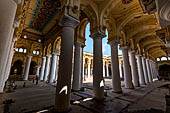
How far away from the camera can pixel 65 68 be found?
2.94 metres

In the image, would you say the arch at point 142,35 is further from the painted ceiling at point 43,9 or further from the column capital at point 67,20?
the painted ceiling at point 43,9

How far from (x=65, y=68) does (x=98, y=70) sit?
6.55 feet

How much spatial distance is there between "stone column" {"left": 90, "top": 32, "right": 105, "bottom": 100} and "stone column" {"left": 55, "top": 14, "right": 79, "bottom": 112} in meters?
1.70

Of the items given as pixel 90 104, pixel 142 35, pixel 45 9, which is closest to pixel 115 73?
pixel 90 104

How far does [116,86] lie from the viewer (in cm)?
543

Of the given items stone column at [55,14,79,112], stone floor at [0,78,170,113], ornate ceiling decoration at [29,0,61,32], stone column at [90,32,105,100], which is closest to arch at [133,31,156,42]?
stone floor at [0,78,170,113]

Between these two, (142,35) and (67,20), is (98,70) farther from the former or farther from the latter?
(142,35)

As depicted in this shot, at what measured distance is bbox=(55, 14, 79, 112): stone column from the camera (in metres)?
2.68

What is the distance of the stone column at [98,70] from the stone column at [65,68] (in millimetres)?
1701

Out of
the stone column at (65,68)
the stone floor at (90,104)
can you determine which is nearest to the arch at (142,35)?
the stone floor at (90,104)

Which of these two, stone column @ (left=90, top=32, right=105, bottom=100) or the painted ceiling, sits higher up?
the painted ceiling

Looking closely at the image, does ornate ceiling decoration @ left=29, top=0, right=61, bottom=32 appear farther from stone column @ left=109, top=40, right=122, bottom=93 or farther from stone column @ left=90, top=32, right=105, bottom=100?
stone column @ left=109, top=40, right=122, bottom=93

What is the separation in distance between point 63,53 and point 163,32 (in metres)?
6.23

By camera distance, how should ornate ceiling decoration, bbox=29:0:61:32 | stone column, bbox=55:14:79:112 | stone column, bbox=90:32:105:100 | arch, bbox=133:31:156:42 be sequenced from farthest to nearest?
arch, bbox=133:31:156:42 < ornate ceiling decoration, bbox=29:0:61:32 < stone column, bbox=90:32:105:100 < stone column, bbox=55:14:79:112
